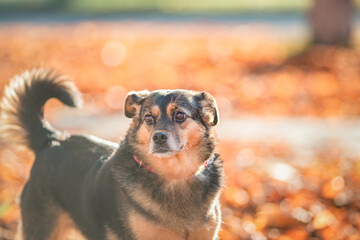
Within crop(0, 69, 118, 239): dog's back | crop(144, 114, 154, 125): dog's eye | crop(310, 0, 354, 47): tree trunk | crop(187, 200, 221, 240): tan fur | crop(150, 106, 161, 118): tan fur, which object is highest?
crop(310, 0, 354, 47): tree trunk

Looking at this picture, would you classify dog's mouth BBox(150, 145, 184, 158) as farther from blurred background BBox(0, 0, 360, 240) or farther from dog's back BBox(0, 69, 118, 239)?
blurred background BBox(0, 0, 360, 240)

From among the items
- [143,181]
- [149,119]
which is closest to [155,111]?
[149,119]

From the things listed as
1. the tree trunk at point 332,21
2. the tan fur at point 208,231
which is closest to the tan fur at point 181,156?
the tan fur at point 208,231

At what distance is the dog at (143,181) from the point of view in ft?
13.4

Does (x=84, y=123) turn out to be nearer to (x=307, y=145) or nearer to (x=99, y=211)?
(x=307, y=145)

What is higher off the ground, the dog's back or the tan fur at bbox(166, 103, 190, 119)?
the tan fur at bbox(166, 103, 190, 119)

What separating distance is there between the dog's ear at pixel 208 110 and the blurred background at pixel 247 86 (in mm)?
1515

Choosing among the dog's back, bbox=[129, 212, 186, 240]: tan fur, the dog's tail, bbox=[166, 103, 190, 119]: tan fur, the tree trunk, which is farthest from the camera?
the tree trunk

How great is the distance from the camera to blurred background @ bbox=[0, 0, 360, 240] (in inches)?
241

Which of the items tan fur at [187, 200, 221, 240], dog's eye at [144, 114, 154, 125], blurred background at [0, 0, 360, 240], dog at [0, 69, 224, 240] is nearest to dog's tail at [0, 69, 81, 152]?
dog at [0, 69, 224, 240]

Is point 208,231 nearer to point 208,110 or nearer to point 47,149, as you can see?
point 208,110

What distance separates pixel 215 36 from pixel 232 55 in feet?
12.3

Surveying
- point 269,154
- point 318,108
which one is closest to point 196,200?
point 269,154

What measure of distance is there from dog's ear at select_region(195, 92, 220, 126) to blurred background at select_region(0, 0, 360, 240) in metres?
1.51
